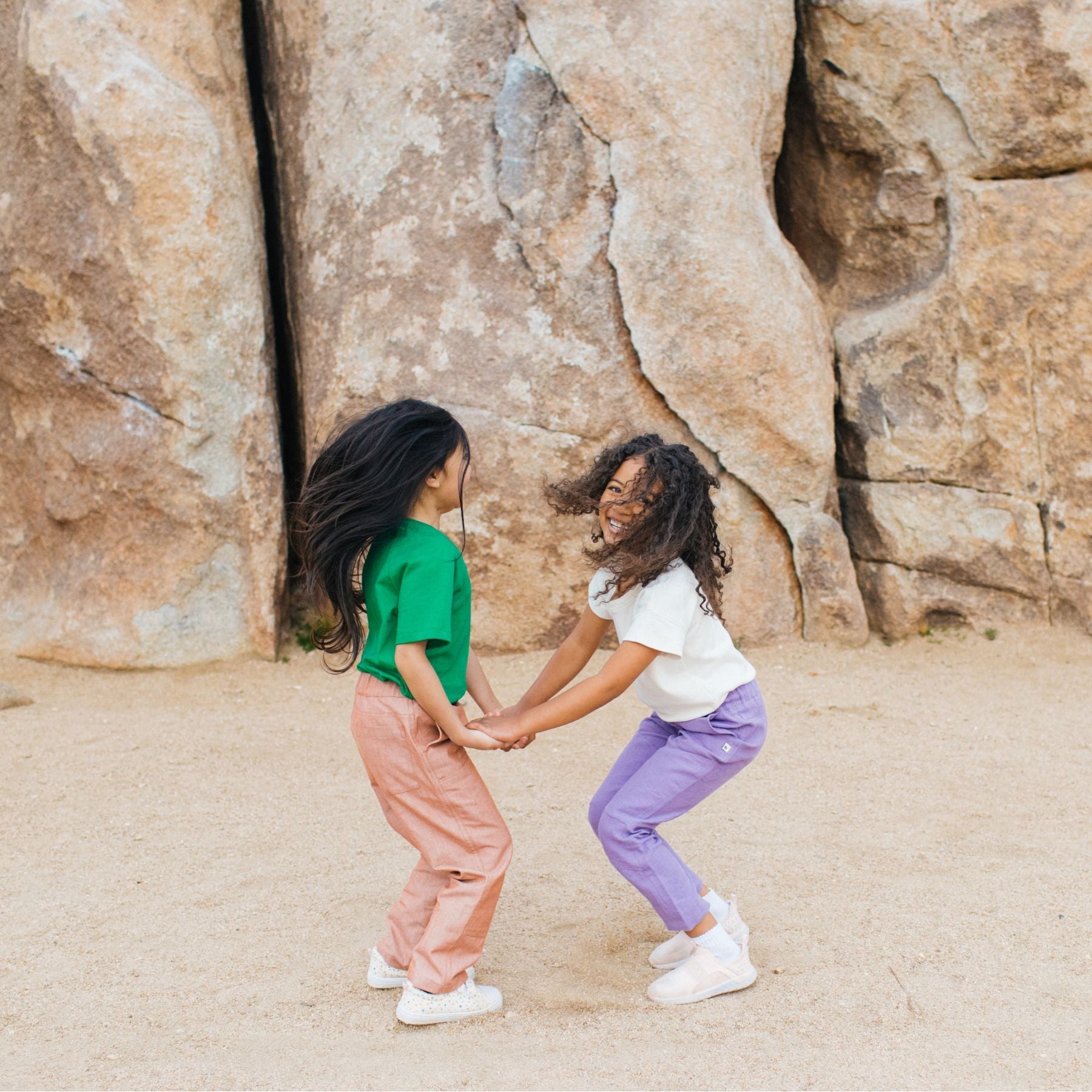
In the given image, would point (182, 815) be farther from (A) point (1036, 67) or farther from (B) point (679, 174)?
(A) point (1036, 67)

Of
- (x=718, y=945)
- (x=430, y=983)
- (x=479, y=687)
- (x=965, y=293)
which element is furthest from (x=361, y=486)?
(x=965, y=293)

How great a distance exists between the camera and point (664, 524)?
228 centimetres

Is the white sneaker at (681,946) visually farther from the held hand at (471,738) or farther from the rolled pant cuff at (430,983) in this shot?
the held hand at (471,738)

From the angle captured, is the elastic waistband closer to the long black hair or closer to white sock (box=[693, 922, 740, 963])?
the long black hair

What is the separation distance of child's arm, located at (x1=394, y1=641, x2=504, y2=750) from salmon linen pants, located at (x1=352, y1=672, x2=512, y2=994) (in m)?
0.06

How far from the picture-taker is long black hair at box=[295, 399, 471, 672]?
2195 millimetres

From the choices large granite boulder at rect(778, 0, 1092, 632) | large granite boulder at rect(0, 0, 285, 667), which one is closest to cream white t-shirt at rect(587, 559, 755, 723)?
large granite boulder at rect(0, 0, 285, 667)

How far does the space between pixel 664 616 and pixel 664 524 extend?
0.19 meters

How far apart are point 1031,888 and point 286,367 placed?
3593 millimetres

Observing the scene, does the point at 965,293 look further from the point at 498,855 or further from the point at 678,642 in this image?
the point at 498,855

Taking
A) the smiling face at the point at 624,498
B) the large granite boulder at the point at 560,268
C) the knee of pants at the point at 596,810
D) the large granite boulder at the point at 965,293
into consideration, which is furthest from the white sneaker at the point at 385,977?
the large granite boulder at the point at 965,293

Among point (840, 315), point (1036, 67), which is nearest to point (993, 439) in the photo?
point (840, 315)

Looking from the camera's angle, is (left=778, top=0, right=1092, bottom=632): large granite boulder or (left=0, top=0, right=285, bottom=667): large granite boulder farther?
(left=778, top=0, right=1092, bottom=632): large granite boulder

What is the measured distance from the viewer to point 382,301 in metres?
4.58
